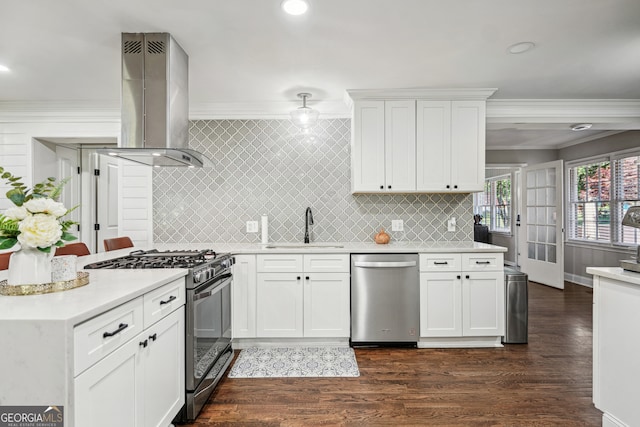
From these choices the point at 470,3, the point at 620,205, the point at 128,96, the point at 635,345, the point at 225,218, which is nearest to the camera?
the point at 635,345

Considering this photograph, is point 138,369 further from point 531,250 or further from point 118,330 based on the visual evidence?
point 531,250

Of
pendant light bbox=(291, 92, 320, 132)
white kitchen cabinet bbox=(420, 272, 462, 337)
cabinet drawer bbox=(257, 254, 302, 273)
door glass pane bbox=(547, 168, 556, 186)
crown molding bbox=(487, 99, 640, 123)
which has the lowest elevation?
white kitchen cabinet bbox=(420, 272, 462, 337)

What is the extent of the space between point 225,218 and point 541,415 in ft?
10.6

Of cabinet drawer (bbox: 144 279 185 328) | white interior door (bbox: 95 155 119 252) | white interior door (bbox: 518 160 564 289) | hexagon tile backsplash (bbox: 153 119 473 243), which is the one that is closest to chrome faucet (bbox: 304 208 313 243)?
hexagon tile backsplash (bbox: 153 119 473 243)

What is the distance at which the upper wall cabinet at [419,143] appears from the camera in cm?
329

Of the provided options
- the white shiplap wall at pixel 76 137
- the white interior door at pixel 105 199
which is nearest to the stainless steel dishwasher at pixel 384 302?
the white shiplap wall at pixel 76 137

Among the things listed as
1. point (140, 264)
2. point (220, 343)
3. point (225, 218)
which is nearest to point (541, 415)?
point (220, 343)

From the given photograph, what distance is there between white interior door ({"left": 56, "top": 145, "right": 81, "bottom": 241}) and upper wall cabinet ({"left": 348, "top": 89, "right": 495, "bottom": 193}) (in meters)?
3.68

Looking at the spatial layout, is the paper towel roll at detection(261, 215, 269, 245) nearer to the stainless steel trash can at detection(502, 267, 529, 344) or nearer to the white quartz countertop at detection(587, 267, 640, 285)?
the stainless steel trash can at detection(502, 267, 529, 344)

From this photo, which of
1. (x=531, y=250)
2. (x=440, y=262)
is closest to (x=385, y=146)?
(x=440, y=262)

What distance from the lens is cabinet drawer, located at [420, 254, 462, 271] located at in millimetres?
3053

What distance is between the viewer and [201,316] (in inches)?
83.2

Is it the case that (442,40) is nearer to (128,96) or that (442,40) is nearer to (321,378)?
(128,96)

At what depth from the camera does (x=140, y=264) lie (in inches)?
80.2
